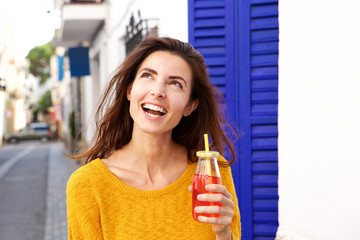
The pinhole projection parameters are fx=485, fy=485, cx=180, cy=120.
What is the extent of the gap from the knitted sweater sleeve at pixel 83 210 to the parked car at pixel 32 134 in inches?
1522

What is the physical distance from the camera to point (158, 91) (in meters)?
1.92

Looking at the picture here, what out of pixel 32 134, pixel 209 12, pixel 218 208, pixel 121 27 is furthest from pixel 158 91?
pixel 32 134

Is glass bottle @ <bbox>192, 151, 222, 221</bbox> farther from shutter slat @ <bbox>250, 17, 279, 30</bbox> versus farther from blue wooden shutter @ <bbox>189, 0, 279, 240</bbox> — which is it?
shutter slat @ <bbox>250, 17, 279, 30</bbox>

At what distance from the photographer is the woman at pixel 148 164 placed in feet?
6.23

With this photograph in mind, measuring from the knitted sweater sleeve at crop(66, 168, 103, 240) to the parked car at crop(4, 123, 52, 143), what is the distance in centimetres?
3865

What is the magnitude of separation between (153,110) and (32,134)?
39.1 meters

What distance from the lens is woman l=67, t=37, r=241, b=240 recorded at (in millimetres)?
1899

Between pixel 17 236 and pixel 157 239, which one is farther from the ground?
pixel 157 239

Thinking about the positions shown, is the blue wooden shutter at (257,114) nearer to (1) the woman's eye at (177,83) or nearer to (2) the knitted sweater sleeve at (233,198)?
(2) the knitted sweater sleeve at (233,198)

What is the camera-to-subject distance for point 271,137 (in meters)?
3.75

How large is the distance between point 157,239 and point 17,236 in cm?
562

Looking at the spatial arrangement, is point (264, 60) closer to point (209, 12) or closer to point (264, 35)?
point (264, 35)
